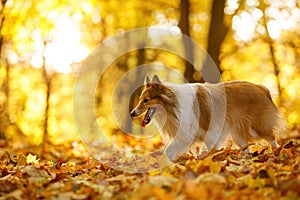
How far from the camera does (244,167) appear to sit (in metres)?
4.24

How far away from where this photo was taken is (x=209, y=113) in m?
6.96

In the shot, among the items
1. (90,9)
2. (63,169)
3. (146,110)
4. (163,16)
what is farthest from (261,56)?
(63,169)

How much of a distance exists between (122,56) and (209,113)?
10.4 metres

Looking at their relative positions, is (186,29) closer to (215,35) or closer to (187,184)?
(215,35)

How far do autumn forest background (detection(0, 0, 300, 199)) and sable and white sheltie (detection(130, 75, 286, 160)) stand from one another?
10.6 feet

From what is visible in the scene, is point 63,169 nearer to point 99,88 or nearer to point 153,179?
point 153,179

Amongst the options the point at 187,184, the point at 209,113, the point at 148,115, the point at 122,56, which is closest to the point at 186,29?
the point at 122,56

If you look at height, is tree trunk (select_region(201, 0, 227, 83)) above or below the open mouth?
above

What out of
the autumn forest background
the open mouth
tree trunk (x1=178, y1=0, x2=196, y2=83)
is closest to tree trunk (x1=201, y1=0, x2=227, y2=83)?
the autumn forest background

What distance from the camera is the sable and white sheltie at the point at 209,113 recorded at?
6.78m

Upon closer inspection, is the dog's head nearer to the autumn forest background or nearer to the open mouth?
the open mouth

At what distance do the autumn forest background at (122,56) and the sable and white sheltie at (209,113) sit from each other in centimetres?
324

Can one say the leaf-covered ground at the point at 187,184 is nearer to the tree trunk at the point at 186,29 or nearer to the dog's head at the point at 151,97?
the dog's head at the point at 151,97

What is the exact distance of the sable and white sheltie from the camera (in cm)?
678
